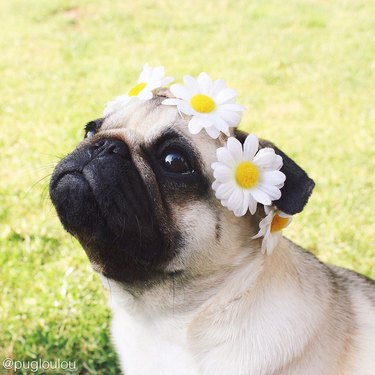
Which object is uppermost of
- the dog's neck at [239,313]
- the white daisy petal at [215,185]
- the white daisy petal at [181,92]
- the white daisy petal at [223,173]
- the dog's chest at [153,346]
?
the white daisy petal at [181,92]

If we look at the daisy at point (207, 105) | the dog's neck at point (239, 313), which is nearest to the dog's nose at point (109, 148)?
the daisy at point (207, 105)

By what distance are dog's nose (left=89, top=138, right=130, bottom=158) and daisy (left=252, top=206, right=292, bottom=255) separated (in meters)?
0.62

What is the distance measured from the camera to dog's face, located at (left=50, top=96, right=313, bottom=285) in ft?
7.50

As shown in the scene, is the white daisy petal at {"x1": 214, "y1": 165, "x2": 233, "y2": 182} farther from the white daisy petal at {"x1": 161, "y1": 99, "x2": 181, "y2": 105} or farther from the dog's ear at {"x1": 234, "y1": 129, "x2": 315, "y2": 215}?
the white daisy petal at {"x1": 161, "y1": 99, "x2": 181, "y2": 105}

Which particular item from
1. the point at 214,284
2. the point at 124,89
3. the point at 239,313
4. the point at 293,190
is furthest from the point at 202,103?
the point at 124,89

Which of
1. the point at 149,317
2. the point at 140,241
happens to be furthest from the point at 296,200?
the point at 149,317

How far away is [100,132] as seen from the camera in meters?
2.58

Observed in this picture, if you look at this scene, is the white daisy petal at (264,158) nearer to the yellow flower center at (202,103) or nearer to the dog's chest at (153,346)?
the yellow flower center at (202,103)

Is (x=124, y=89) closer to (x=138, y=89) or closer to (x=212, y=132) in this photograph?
(x=138, y=89)

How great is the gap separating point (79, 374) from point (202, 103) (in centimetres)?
175

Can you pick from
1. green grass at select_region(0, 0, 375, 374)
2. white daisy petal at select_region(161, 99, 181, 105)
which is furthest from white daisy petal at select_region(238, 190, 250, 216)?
green grass at select_region(0, 0, 375, 374)

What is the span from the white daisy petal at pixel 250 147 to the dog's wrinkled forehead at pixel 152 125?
133 millimetres

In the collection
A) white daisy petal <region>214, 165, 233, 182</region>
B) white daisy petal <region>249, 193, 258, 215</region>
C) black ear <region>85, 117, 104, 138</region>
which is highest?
black ear <region>85, 117, 104, 138</region>

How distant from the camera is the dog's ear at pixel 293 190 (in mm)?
2332
